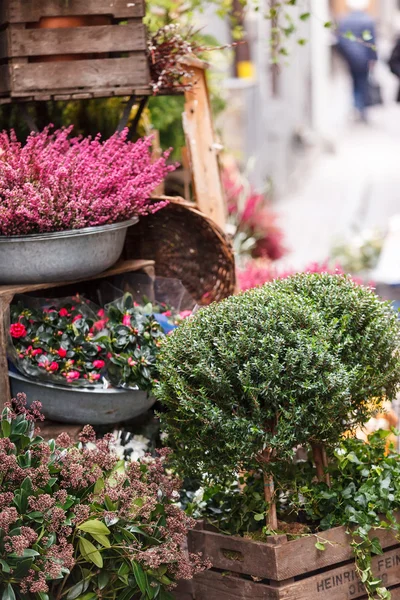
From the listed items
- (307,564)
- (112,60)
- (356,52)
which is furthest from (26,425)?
(356,52)

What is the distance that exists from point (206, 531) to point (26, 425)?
0.68 meters

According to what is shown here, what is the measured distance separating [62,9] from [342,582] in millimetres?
2301

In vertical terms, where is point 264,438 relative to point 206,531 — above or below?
above

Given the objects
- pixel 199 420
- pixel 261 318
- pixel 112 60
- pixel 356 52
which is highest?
pixel 112 60

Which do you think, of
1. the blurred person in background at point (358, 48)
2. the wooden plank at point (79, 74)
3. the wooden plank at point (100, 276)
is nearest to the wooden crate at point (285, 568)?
the wooden plank at point (100, 276)

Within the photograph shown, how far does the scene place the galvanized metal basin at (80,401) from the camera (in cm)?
326

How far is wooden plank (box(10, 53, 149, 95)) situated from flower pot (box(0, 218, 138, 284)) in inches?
23.8

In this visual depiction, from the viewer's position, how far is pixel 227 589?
292cm

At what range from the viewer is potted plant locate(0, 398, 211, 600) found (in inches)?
99.0

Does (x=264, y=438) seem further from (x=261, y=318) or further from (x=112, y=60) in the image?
(x=112, y=60)

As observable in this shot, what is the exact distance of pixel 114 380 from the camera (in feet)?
10.8

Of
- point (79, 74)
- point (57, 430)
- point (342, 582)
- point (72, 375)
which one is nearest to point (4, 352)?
point (72, 375)

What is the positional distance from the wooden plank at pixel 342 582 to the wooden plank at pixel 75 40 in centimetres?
203

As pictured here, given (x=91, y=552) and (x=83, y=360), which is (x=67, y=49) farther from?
(x=91, y=552)
